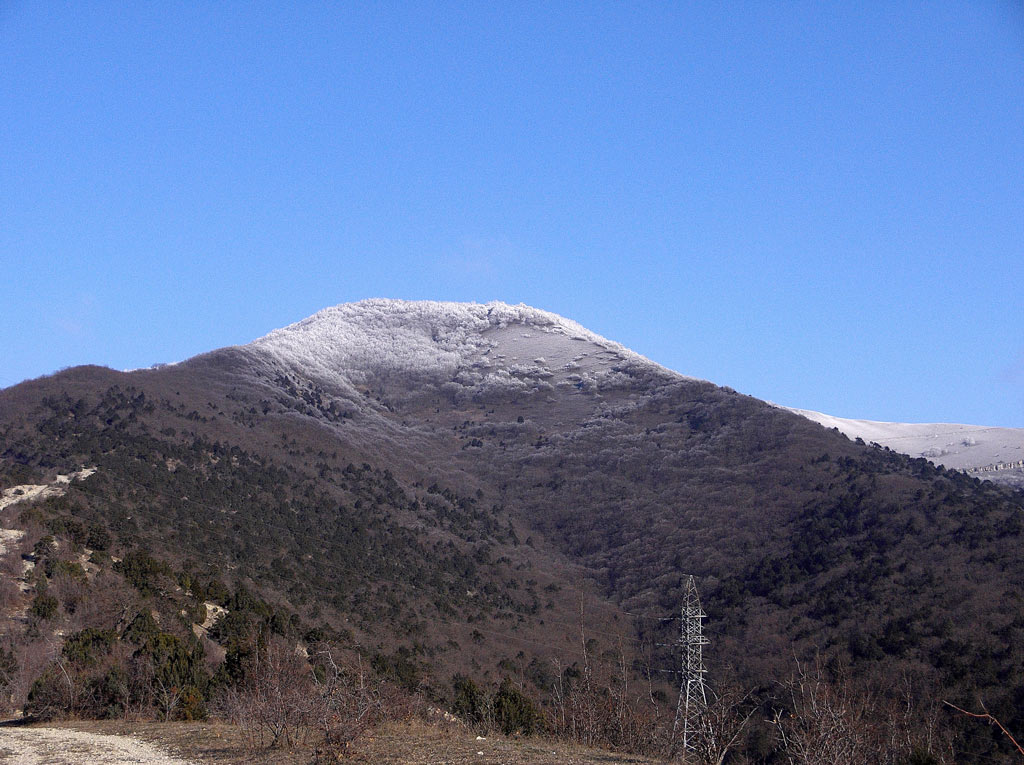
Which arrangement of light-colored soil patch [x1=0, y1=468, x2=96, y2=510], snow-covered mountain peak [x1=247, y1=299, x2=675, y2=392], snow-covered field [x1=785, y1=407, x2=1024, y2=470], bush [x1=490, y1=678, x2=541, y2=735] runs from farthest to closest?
snow-covered mountain peak [x1=247, y1=299, x2=675, y2=392] → snow-covered field [x1=785, y1=407, x2=1024, y2=470] → light-colored soil patch [x1=0, y1=468, x2=96, y2=510] → bush [x1=490, y1=678, x2=541, y2=735]

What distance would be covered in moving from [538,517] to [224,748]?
70.4 metres

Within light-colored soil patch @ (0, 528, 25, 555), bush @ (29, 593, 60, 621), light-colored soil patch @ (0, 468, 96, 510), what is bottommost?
bush @ (29, 593, 60, 621)

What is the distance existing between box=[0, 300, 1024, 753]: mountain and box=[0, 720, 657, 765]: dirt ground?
12343 mm

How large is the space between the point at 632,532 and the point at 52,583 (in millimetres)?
51634

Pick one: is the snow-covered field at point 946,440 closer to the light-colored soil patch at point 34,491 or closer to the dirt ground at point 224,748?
the light-colored soil patch at point 34,491

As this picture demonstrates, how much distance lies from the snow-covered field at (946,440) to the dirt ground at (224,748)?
88.1 metres

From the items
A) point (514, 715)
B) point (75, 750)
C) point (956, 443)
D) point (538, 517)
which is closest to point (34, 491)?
point (514, 715)

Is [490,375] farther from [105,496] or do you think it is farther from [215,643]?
[215,643]

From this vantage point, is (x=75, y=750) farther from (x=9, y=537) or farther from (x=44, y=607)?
(x=9, y=537)

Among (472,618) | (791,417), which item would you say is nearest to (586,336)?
(791,417)

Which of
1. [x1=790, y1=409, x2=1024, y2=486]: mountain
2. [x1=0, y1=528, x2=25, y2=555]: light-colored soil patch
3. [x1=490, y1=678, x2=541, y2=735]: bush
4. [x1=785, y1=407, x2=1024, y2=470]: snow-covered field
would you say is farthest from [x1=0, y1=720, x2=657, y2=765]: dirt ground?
[x1=785, y1=407, x2=1024, y2=470]: snow-covered field

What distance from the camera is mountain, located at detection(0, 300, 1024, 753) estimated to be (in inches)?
1852

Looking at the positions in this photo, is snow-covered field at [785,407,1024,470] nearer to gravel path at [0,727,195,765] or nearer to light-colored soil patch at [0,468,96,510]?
light-colored soil patch at [0,468,96,510]

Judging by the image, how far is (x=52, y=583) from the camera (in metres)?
34.4
